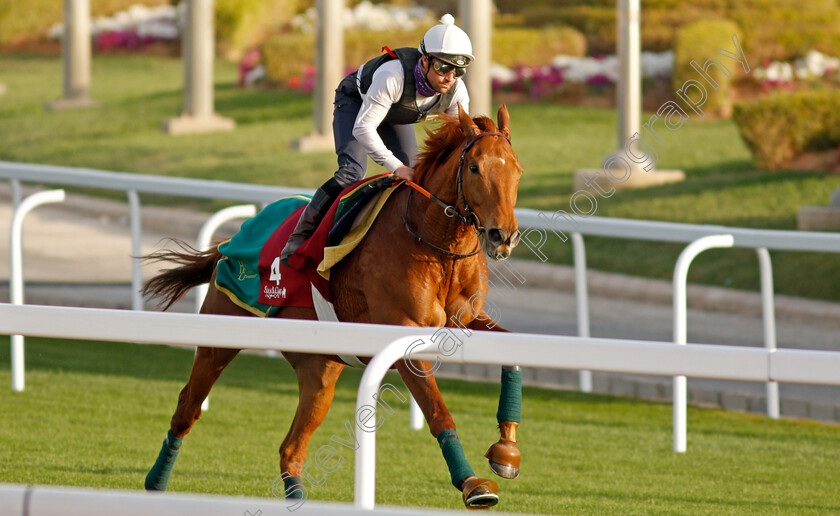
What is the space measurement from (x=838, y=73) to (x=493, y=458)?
51.0 ft

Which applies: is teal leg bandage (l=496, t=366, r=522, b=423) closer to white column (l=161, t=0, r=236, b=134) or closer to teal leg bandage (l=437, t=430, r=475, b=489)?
teal leg bandage (l=437, t=430, r=475, b=489)

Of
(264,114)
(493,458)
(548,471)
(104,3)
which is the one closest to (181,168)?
(264,114)

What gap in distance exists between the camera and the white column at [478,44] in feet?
46.6

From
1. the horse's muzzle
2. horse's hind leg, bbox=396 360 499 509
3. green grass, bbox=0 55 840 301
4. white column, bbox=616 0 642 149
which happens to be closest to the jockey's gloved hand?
the horse's muzzle

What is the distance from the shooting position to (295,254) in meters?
4.29

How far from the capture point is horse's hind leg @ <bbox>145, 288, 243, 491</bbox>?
4.48m

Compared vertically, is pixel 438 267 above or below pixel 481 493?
above

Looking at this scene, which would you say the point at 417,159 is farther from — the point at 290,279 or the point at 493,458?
the point at 493,458

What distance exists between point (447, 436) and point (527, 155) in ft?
39.6

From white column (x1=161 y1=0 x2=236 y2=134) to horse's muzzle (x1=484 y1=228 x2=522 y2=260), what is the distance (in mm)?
14487

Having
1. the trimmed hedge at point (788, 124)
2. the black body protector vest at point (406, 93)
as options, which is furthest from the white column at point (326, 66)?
the black body protector vest at point (406, 93)

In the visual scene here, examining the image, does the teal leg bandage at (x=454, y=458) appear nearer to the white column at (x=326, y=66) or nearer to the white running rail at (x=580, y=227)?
the white running rail at (x=580, y=227)

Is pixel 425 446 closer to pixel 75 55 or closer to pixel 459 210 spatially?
pixel 459 210

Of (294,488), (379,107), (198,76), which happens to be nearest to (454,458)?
(294,488)
